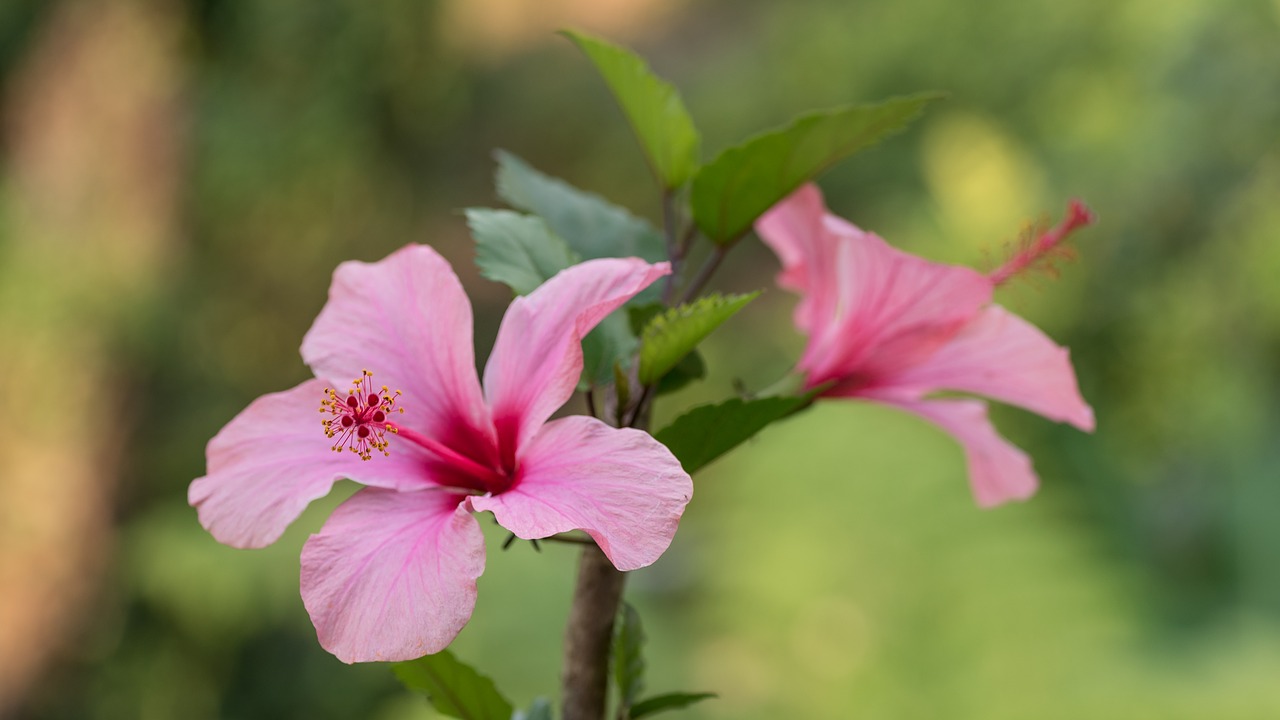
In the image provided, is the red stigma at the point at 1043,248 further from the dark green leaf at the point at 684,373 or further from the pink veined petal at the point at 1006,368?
the dark green leaf at the point at 684,373

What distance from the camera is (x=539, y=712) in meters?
0.40

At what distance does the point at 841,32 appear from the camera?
505 centimetres

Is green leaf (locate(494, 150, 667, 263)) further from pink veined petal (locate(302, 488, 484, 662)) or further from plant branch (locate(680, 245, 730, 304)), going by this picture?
pink veined petal (locate(302, 488, 484, 662))

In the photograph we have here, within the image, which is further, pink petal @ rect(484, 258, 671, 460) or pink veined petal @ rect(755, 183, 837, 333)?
pink veined petal @ rect(755, 183, 837, 333)

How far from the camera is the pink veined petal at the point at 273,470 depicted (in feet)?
1.23

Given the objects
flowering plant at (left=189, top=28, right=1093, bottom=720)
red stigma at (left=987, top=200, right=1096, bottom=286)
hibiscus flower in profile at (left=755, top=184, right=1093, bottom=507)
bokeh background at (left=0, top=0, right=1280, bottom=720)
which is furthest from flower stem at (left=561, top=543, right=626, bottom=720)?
bokeh background at (left=0, top=0, right=1280, bottom=720)

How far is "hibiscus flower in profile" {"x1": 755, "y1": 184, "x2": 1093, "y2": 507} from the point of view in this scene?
427mm

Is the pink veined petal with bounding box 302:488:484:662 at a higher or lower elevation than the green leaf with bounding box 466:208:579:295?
lower

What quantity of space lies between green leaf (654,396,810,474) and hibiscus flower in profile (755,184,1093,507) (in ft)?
0.13

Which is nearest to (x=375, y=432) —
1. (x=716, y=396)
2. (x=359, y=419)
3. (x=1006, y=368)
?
(x=359, y=419)

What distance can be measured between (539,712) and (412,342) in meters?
0.14

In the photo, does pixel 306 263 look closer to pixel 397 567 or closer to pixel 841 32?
pixel 841 32

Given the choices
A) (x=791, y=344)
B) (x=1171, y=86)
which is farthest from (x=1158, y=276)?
(x=791, y=344)

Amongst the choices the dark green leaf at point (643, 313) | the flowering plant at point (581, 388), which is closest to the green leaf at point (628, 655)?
the flowering plant at point (581, 388)
